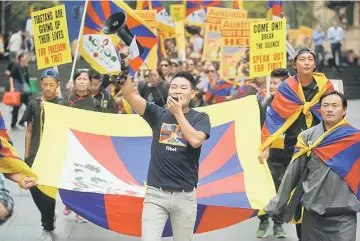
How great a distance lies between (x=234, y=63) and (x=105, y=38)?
456cm

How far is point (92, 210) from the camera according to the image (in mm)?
6938

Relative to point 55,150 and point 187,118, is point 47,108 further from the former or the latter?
point 187,118

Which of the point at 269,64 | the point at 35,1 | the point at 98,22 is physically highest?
the point at 35,1

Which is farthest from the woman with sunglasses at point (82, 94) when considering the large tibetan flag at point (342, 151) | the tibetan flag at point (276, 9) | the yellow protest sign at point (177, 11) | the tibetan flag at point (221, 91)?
the yellow protest sign at point (177, 11)

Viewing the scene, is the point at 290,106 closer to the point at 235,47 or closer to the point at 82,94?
the point at 82,94

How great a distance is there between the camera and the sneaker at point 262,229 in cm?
790

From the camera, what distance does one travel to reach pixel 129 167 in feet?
24.8

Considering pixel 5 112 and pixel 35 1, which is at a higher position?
pixel 35 1

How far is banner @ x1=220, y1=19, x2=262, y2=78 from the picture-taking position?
13.3m

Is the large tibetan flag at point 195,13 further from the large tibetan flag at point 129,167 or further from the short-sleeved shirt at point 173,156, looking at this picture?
the short-sleeved shirt at point 173,156

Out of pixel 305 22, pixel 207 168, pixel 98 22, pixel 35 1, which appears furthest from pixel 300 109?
pixel 305 22

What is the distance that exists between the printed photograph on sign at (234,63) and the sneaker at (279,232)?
21.2 feet

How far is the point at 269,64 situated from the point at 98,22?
2826 millimetres

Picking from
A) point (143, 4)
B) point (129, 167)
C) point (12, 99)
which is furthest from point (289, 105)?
point (12, 99)
